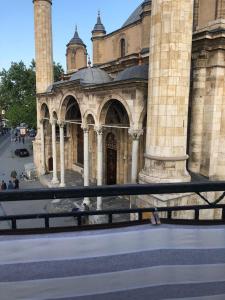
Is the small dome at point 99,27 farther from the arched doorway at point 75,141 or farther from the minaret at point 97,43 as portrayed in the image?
the arched doorway at point 75,141

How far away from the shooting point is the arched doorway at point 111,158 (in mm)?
18203

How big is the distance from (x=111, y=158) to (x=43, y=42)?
1254 cm

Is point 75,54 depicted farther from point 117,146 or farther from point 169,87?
point 169,87

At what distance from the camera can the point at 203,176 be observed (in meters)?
11.7

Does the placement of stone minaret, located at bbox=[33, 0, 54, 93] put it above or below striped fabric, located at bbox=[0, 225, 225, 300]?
above

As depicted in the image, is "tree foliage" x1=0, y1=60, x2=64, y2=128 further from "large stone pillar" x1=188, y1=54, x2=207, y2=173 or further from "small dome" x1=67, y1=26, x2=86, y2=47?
"large stone pillar" x1=188, y1=54, x2=207, y2=173

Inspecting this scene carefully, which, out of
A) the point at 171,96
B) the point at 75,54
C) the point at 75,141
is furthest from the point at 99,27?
the point at 171,96

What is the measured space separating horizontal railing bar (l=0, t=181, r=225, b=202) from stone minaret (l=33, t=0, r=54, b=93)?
23.8m

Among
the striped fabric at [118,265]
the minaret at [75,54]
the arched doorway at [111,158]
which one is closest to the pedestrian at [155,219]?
the striped fabric at [118,265]

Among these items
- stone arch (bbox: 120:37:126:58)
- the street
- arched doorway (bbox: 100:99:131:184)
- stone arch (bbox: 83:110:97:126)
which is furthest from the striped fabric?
stone arch (bbox: 120:37:126:58)

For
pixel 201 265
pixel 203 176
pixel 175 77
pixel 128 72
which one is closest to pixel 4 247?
pixel 201 265

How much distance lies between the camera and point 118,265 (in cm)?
176

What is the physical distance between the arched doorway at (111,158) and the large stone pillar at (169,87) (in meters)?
8.19

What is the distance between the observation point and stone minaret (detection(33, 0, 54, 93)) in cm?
2307
